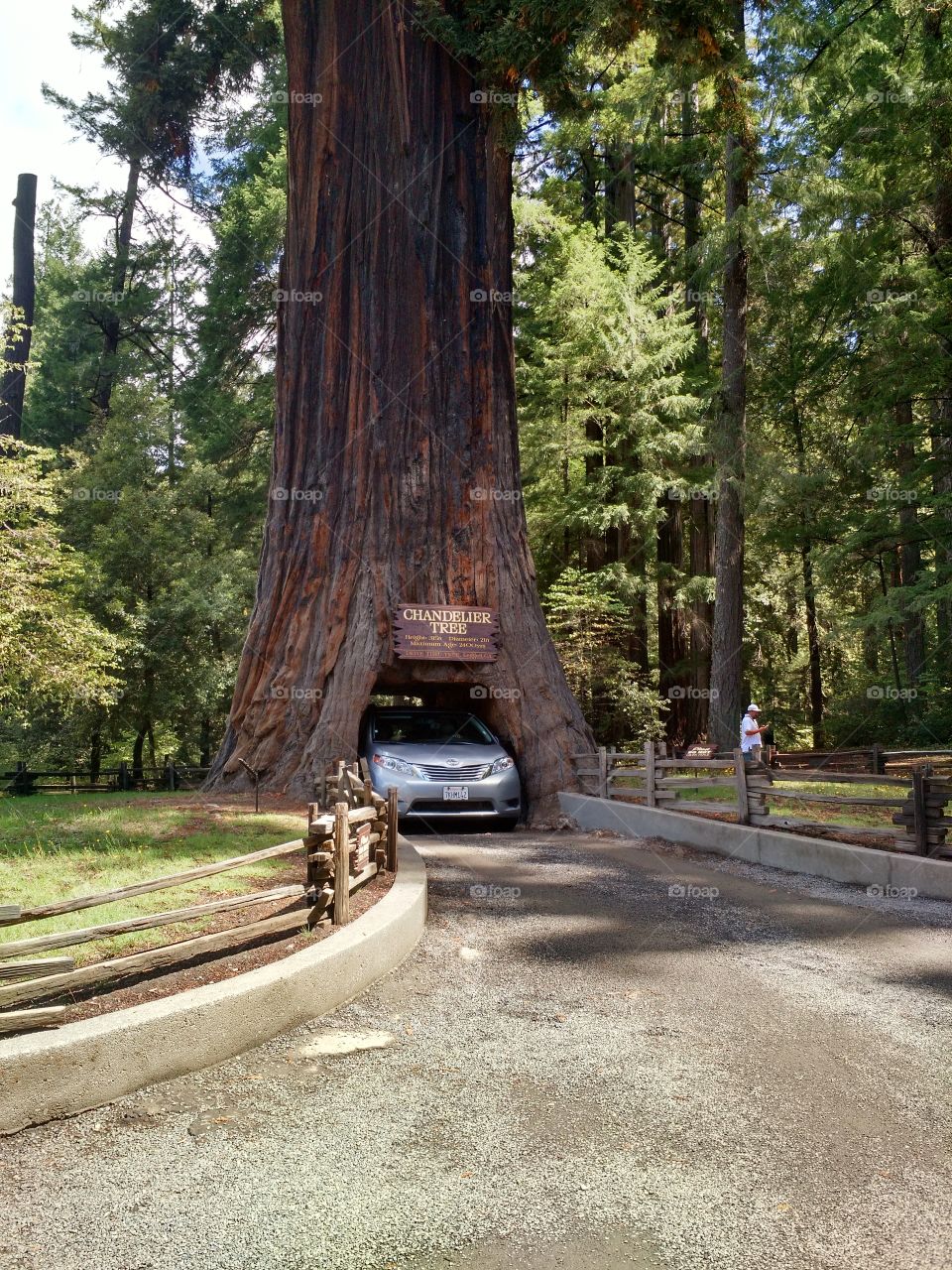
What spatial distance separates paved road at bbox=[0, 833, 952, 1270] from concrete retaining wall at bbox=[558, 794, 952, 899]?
246 centimetres

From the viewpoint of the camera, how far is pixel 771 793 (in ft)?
35.4

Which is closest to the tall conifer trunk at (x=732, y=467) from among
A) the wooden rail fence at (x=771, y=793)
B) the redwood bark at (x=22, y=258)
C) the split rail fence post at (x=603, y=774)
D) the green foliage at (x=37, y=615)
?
the wooden rail fence at (x=771, y=793)

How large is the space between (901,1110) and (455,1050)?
1930mm

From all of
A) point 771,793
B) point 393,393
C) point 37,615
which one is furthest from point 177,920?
point 37,615

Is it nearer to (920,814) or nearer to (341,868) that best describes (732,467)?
(920,814)

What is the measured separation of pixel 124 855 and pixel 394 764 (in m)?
4.76

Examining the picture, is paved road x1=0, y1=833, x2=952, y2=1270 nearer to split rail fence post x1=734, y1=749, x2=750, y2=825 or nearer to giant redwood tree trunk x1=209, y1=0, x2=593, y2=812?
split rail fence post x1=734, y1=749, x2=750, y2=825

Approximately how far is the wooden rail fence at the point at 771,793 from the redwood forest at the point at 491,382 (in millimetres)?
1099

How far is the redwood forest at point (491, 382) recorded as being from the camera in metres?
14.6

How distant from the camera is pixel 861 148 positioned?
67.4 ft

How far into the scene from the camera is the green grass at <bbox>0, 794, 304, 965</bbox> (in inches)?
231

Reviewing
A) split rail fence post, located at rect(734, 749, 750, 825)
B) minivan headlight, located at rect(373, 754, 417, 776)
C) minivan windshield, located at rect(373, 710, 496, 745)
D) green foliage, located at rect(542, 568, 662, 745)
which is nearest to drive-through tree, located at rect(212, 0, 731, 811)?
minivan windshield, located at rect(373, 710, 496, 745)

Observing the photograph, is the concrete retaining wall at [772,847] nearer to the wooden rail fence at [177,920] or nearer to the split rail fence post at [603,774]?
the split rail fence post at [603,774]

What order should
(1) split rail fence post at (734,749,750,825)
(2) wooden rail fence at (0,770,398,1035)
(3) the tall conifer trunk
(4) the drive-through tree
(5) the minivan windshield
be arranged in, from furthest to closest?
(3) the tall conifer trunk
(4) the drive-through tree
(5) the minivan windshield
(1) split rail fence post at (734,749,750,825)
(2) wooden rail fence at (0,770,398,1035)
